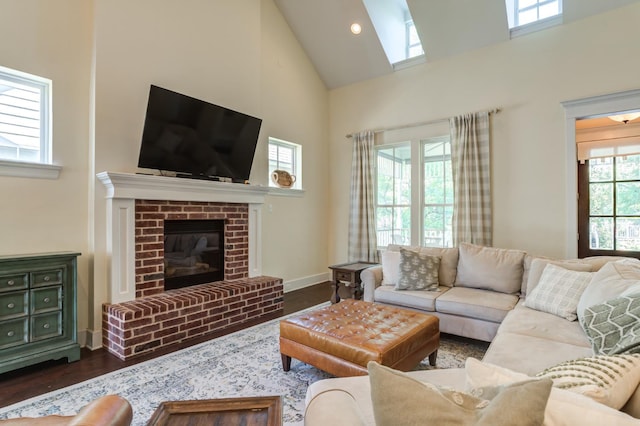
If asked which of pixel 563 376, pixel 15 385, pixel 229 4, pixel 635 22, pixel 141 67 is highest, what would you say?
pixel 229 4

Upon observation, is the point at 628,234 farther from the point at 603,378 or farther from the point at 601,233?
the point at 603,378

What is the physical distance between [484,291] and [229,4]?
4493 mm

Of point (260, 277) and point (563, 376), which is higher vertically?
point (563, 376)

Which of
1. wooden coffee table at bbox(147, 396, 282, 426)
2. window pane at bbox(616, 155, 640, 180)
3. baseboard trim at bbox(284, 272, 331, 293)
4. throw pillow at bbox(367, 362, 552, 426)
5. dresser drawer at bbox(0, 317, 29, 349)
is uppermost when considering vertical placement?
window pane at bbox(616, 155, 640, 180)

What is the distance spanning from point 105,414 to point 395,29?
5.85m

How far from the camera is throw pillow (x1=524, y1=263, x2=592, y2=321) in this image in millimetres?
2455

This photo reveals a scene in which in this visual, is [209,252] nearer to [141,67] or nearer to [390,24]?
[141,67]

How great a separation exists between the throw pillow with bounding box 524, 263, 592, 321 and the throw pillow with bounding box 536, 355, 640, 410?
1.64 metres

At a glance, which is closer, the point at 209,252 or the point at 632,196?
the point at 209,252

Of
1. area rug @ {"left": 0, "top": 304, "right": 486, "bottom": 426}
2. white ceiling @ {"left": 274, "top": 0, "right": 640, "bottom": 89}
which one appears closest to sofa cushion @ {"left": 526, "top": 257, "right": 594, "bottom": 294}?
area rug @ {"left": 0, "top": 304, "right": 486, "bottom": 426}

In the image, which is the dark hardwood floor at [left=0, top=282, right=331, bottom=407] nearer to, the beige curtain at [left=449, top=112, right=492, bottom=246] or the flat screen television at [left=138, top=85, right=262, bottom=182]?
the flat screen television at [left=138, top=85, right=262, bottom=182]

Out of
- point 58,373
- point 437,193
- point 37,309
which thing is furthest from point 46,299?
point 437,193

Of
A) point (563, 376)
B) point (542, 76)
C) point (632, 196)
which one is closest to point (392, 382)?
point (563, 376)

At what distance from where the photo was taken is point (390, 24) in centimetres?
519
